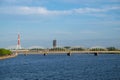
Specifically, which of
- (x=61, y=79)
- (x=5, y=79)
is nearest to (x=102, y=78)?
(x=61, y=79)

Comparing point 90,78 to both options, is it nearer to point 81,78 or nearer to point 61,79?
point 81,78

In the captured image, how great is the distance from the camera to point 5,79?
245 feet

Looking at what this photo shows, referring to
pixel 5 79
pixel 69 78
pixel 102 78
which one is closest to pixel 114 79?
pixel 102 78

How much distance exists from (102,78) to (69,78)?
700 cm

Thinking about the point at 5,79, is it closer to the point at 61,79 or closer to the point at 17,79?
the point at 17,79

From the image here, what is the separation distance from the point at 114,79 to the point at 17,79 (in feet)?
66.7

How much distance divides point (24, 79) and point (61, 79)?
784 centimetres

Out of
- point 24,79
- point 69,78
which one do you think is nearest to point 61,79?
point 69,78

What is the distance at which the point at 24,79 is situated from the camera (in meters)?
73.8

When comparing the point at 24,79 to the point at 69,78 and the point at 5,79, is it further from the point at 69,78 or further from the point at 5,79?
the point at 69,78

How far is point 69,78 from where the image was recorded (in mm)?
74875

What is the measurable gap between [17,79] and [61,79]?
9427 millimetres

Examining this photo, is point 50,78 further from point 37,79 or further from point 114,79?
point 114,79

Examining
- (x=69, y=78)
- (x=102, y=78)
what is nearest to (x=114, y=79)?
(x=102, y=78)
